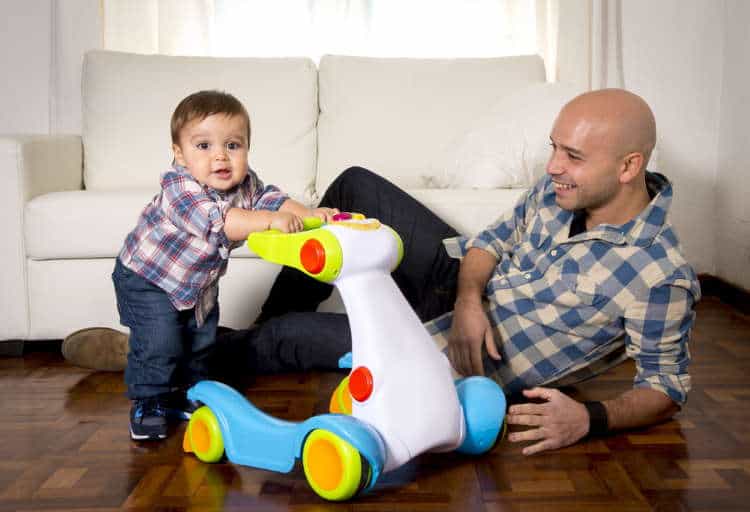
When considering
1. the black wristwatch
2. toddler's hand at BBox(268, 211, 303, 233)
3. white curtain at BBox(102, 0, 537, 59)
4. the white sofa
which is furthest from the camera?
white curtain at BBox(102, 0, 537, 59)

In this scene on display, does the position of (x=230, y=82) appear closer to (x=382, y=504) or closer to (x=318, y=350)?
(x=318, y=350)

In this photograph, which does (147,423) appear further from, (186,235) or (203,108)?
(203,108)

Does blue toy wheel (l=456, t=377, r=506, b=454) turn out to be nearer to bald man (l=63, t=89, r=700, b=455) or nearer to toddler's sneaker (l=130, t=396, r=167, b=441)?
bald man (l=63, t=89, r=700, b=455)

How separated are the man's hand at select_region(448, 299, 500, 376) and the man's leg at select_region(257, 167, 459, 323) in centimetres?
22

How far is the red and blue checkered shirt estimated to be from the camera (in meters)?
1.46

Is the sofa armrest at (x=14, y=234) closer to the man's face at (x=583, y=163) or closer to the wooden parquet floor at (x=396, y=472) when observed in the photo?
the wooden parquet floor at (x=396, y=472)

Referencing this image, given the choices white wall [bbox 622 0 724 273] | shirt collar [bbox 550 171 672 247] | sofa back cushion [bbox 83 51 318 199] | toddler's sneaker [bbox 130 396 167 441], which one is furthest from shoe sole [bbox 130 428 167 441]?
white wall [bbox 622 0 724 273]

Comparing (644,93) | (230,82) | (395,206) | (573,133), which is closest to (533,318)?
(573,133)

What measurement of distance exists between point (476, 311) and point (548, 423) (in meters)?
0.27

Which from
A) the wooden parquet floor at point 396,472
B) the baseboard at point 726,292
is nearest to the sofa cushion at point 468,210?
the wooden parquet floor at point 396,472

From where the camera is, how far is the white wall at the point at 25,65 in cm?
312

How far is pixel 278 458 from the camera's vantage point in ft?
4.32

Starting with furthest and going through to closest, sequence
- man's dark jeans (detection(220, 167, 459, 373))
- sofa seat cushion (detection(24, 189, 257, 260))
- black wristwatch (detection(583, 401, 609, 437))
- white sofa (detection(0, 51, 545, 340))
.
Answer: white sofa (detection(0, 51, 545, 340))
sofa seat cushion (detection(24, 189, 257, 260))
man's dark jeans (detection(220, 167, 459, 373))
black wristwatch (detection(583, 401, 609, 437))

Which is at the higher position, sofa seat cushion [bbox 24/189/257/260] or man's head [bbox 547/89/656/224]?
man's head [bbox 547/89/656/224]
